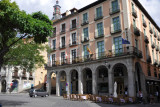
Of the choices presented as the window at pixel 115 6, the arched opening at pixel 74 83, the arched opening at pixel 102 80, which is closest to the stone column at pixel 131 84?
the arched opening at pixel 102 80

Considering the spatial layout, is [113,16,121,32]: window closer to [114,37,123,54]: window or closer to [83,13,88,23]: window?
[114,37,123,54]: window

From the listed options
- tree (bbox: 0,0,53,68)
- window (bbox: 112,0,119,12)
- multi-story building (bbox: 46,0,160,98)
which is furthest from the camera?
window (bbox: 112,0,119,12)

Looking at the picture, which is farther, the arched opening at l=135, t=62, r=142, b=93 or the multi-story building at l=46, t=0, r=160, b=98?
the arched opening at l=135, t=62, r=142, b=93

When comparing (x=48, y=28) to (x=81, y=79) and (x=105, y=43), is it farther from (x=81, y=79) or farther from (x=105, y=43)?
(x=81, y=79)

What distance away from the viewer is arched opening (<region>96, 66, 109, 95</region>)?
2541cm

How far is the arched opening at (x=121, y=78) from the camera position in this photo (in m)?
23.0

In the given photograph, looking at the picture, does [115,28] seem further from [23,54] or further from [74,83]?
[23,54]

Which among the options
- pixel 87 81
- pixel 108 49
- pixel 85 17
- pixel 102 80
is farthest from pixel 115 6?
pixel 87 81

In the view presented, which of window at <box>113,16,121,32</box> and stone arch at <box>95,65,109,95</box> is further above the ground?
window at <box>113,16,121,32</box>

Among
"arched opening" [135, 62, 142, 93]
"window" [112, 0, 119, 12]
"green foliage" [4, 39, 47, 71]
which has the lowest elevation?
"arched opening" [135, 62, 142, 93]

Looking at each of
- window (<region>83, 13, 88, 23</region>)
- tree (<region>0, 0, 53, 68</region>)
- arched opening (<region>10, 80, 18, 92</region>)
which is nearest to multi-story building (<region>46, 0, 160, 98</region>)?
window (<region>83, 13, 88, 23</region>)

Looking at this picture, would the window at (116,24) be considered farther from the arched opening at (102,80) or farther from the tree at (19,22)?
the tree at (19,22)

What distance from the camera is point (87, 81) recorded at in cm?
2820

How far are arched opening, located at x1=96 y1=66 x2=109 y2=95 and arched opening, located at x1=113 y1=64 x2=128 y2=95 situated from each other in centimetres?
178
